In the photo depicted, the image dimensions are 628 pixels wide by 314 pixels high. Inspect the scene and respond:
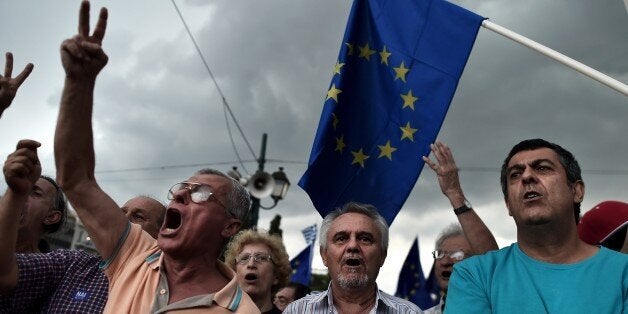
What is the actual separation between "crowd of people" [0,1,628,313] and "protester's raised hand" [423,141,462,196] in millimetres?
96

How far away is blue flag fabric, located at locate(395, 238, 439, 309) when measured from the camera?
35.4 feet

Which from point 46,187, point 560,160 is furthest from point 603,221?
point 46,187

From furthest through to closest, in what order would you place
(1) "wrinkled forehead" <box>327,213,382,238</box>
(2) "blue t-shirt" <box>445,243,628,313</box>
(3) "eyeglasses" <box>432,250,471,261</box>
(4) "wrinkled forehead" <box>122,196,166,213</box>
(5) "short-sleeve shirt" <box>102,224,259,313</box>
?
(3) "eyeglasses" <box>432,250,471,261</box>, (4) "wrinkled forehead" <box>122,196,166,213</box>, (1) "wrinkled forehead" <box>327,213,382,238</box>, (5) "short-sleeve shirt" <box>102,224,259,313</box>, (2) "blue t-shirt" <box>445,243,628,313</box>

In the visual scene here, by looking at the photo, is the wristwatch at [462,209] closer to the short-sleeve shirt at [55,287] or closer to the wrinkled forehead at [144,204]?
the short-sleeve shirt at [55,287]

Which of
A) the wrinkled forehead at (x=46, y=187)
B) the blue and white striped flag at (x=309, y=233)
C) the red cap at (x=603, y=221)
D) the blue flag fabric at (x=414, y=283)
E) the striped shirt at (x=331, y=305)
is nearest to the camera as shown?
the red cap at (x=603, y=221)

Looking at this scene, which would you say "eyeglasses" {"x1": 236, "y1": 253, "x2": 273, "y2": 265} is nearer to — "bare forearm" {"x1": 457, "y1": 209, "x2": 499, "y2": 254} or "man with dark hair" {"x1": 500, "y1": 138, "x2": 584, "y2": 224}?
"bare forearm" {"x1": 457, "y1": 209, "x2": 499, "y2": 254}

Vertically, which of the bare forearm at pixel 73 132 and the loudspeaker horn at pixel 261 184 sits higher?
the loudspeaker horn at pixel 261 184

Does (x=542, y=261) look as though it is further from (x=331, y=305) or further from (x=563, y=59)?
(x=563, y=59)

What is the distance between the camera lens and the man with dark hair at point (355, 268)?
365 cm

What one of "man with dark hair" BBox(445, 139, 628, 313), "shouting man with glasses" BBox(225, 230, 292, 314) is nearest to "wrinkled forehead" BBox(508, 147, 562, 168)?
"man with dark hair" BBox(445, 139, 628, 313)

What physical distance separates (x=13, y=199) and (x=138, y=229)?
1.81 ft

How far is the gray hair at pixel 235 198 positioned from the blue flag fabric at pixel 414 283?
7.79 m

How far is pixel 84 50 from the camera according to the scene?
2533 millimetres

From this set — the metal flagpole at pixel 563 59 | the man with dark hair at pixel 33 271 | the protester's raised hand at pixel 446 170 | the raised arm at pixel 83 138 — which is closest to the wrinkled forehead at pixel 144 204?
the man with dark hair at pixel 33 271
